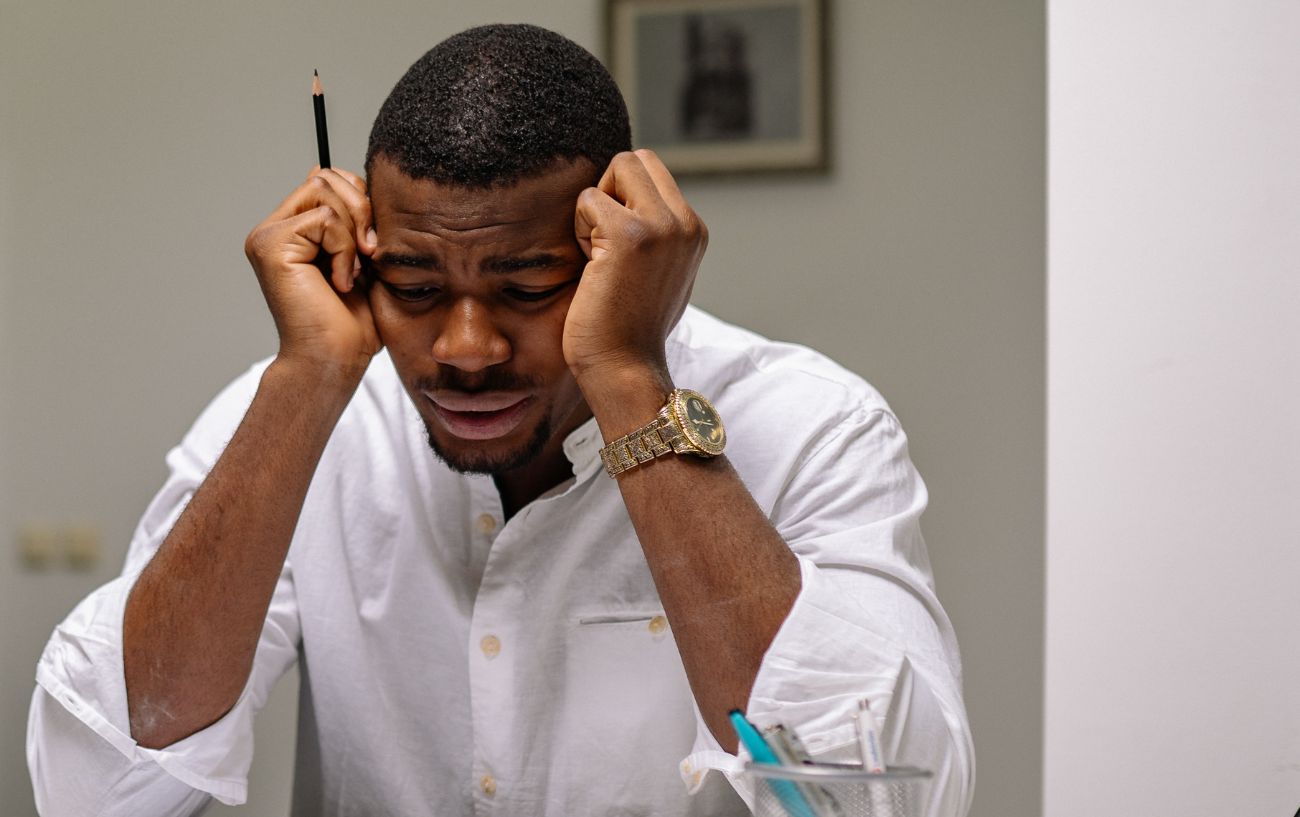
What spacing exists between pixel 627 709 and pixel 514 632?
0.14m

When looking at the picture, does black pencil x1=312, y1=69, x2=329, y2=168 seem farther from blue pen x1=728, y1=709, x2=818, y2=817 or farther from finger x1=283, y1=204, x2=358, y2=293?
blue pen x1=728, y1=709, x2=818, y2=817

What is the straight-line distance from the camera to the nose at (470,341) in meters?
1.03

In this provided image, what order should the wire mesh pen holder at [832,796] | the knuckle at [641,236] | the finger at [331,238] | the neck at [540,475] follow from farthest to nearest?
the neck at [540,475] → the finger at [331,238] → the knuckle at [641,236] → the wire mesh pen holder at [832,796]

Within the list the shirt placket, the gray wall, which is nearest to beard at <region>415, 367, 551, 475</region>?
the shirt placket

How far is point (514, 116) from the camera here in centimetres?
105

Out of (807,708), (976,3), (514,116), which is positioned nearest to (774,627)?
(807,708)

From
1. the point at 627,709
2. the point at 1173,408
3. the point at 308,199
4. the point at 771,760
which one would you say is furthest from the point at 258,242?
the point at 1173,408

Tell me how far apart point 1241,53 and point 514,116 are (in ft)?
2.29

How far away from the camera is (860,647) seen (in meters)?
0.93

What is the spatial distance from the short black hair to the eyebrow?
0.07 meters

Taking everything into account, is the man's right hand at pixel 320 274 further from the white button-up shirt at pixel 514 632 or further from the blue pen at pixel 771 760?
the blue pen at pixel 771 760

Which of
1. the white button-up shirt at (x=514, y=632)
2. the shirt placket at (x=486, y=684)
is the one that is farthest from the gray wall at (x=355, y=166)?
the shirt placket at (x=486, y=684)

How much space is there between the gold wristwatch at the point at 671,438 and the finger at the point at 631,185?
0.17 meters

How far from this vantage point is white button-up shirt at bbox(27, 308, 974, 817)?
3.35 feet
